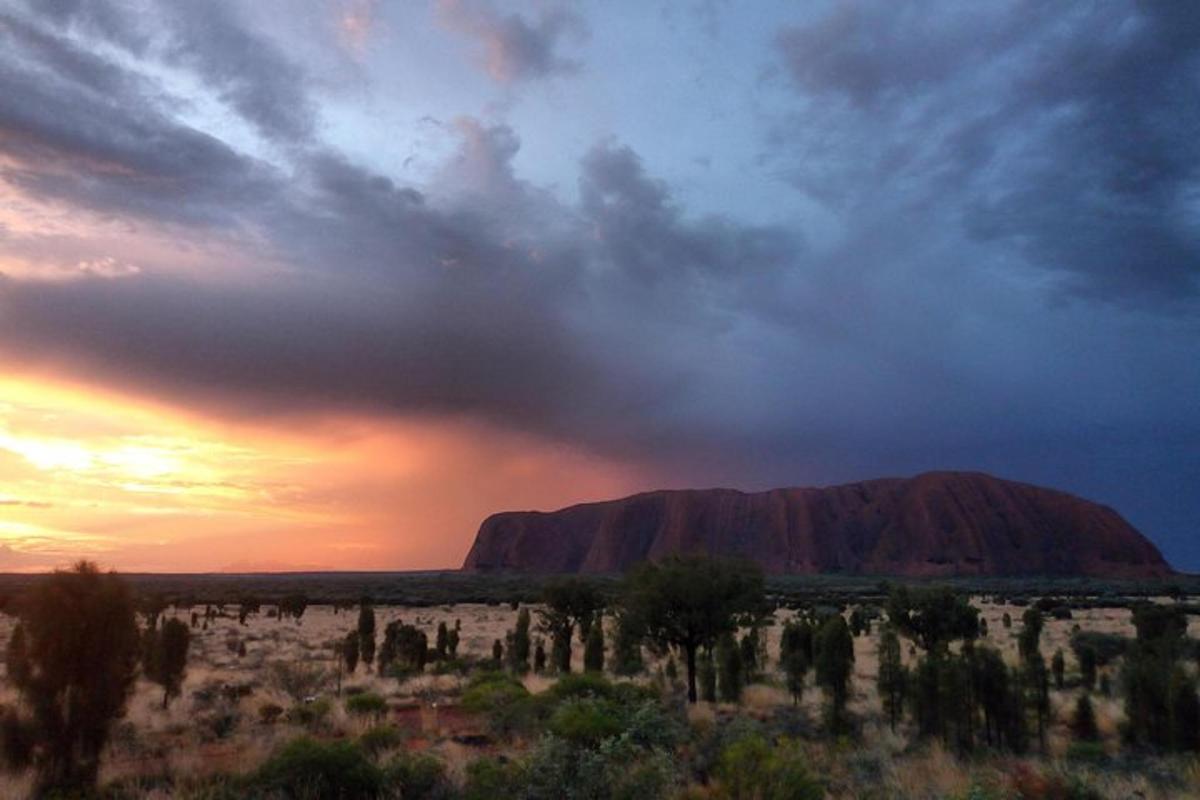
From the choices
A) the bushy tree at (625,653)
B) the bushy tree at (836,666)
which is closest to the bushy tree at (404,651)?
the bushy tree at (625,653)

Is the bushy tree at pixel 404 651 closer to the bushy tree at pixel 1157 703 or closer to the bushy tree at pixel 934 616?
the bushy tree at pixel 934 616

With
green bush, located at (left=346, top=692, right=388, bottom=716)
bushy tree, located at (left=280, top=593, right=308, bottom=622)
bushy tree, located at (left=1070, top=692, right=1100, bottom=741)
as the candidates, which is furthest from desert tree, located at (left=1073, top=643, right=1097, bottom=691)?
bushy tree, located at (left=280, top=593, right=308, bottom=622)

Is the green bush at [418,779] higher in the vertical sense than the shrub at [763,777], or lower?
lower

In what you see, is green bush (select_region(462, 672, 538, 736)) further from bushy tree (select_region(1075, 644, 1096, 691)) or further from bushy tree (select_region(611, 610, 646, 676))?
bushy tree (select_region(1075, 644, 1096, 691))

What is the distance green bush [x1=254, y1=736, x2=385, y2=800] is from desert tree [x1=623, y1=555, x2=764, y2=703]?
573 inches

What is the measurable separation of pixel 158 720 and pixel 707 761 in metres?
14.1

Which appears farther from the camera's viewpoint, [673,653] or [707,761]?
[673,653]

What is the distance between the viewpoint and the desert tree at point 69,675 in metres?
13.2

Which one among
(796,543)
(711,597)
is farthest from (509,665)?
(796,543)

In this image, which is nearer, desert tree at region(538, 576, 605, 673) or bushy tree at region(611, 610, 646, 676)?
bushy tree at region(611, 610, 646, 676)

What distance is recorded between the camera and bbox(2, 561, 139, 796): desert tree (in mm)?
13180

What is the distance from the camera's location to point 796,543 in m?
176

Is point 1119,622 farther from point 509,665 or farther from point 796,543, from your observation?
point 796,543

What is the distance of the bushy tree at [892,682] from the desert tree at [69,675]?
54.2ft
